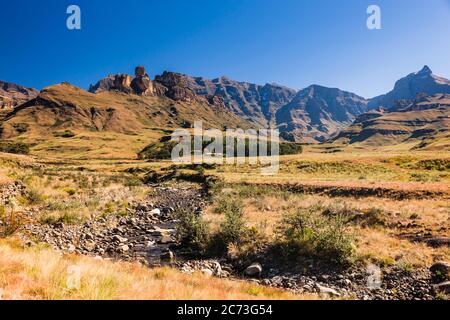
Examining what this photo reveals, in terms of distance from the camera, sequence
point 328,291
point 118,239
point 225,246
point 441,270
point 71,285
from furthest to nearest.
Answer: point 118,239
point 225,246
point 441,270
point 328,291
point 71,285

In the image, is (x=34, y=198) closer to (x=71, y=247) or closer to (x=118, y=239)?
(x=118, y=239)

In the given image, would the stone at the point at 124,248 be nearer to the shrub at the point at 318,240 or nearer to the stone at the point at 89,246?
the stone at the point at 89,246

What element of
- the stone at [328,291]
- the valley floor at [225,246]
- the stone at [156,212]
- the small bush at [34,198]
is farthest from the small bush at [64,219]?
the stone at [328,291]

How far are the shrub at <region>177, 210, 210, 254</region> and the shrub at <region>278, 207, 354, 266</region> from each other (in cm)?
514

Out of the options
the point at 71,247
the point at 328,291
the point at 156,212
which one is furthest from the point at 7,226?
the point at 328,291

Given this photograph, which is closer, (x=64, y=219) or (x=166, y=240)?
(x=166, y=240)

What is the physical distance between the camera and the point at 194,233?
2128cm

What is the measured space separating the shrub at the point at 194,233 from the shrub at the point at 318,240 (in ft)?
16.9

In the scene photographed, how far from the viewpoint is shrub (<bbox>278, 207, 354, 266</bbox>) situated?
1633 centimetres

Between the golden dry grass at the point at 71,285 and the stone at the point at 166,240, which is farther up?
the golden dry grass at the point at 71,285

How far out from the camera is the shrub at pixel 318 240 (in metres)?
16.3

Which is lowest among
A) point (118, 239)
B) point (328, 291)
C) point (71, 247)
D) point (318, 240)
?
point (118, 239)

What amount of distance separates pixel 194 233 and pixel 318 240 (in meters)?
8.53

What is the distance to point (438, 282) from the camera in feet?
43.1
